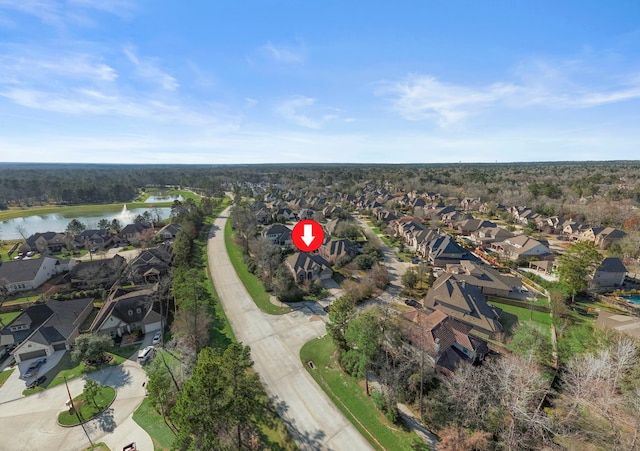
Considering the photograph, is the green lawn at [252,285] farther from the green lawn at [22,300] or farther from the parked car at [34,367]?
the green lawn at [22,300]

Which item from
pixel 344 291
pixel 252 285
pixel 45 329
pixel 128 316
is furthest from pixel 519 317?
pixel 45 329

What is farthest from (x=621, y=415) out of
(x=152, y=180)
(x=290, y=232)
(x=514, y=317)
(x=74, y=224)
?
(x=152, y=180)

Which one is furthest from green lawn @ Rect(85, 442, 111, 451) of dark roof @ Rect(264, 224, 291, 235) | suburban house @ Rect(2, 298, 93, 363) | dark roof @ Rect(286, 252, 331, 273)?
dark roof @ Rect(264, 224, 291, 235)

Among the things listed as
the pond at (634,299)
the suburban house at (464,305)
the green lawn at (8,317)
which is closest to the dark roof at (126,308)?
the green lawn at (8,317)

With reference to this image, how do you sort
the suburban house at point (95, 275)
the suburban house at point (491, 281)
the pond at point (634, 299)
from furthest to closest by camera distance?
1. the suburban house at point (95, 275)
2. the suburban house at point (491, 281)
3. the pond at point (634, 299)

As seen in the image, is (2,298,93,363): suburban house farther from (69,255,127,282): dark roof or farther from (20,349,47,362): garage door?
(69,255,127,282): dark roof

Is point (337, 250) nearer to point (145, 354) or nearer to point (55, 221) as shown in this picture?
point (145, 354)
